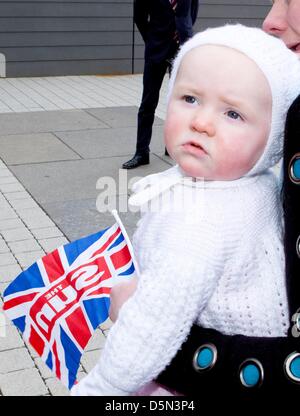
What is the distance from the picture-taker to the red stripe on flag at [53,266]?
169cm

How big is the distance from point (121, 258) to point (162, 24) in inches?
191

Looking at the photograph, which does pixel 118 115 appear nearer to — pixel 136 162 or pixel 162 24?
pixel 136 162

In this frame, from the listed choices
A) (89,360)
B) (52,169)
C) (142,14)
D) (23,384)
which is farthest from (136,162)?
(23,384)

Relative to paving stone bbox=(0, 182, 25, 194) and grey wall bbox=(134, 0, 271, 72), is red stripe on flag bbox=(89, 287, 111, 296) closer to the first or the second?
paving stone bbox=(0, 182, 25, 194)

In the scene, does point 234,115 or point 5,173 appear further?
point 5,173

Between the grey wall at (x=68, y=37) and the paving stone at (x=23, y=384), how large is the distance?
8573 millimetres

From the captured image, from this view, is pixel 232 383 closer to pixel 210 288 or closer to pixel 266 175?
pixel 210 288

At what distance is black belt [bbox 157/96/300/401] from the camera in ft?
3.93

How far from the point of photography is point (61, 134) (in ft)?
25.0

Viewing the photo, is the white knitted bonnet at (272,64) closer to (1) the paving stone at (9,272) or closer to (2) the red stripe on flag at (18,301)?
(2) the red stripe on flag at (18,301)

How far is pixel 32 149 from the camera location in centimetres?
691

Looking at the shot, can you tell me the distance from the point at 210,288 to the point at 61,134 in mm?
6501

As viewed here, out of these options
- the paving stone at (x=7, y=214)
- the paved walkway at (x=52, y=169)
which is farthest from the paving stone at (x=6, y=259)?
the paving stone at (x=7, y=214)

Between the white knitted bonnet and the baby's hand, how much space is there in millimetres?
378
